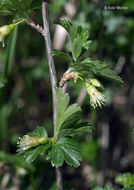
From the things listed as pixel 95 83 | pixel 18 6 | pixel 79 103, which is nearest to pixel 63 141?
pixel 95 83

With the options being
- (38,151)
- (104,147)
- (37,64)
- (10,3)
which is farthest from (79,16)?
(38,151)

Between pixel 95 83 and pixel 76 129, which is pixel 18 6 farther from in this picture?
pixel 76 129

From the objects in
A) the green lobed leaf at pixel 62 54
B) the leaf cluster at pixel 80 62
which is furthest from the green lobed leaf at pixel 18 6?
the green lobed leaf at pixel 62 54

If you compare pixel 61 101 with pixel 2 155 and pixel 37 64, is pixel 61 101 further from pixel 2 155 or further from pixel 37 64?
pixel 37 64

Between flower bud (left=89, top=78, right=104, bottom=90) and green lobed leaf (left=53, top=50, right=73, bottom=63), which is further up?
green lobed leaf (left=53, top=50, right=73, bottom=63)

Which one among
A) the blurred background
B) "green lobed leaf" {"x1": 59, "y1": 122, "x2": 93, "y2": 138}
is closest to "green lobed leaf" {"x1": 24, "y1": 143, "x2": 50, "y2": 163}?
"green lobed leaf" {"x1": 59, "y1": 122, "x2": 93, "y2": 138}

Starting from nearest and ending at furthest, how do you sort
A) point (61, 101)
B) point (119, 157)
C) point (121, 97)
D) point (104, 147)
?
point (61, 101) < point (104, 147) < point (119, 157) < point (121, 97)

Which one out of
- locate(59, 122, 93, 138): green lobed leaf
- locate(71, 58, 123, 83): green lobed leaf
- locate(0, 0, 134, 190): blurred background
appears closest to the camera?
locate(71, 58, 123, 83): green lobed leaf

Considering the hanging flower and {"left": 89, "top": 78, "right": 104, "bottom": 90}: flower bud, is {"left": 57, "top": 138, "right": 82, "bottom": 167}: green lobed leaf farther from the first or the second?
{"left": 89, "top": 78, "right": 104, "bottom": 90}: flower bud
